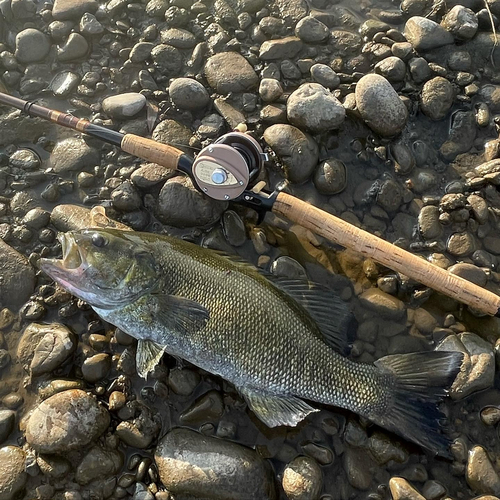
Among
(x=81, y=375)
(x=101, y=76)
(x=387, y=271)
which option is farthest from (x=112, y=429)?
(x=101, y=76)

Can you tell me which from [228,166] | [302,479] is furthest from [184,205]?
[302,479]

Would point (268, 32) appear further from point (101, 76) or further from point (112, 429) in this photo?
point (112, 429)

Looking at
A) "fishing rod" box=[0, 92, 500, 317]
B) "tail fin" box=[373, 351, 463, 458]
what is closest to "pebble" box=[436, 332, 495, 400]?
"tail fin" box=[373, 351, 463, 458]

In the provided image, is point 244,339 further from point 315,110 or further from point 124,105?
point 124,105

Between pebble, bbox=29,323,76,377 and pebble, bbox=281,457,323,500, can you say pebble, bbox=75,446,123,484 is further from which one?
pebble, bbox=281,457,323,500

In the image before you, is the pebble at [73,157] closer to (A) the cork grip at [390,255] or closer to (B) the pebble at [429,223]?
(A) the cork grip at [390,255]

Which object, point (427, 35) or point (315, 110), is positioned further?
point (427, 35)
